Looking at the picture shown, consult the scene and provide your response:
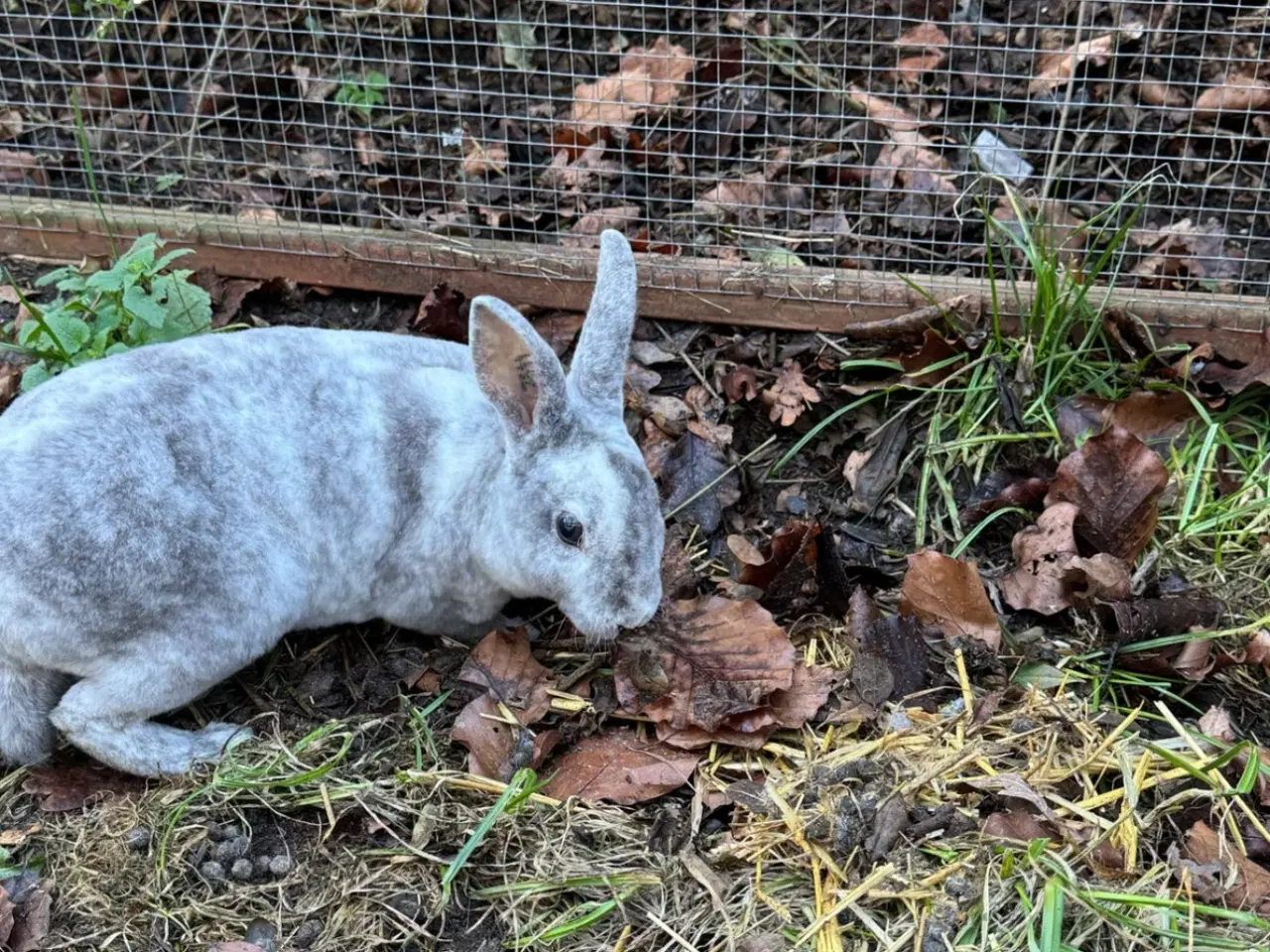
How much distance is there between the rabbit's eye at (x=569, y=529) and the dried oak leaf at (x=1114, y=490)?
150cm

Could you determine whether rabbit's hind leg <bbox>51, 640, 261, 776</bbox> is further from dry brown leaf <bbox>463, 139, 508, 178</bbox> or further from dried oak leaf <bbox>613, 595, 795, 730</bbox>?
dry brown leaf <bbox>463, 139, 508, 178</bbox>

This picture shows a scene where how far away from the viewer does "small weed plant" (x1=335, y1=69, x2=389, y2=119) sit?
5.46 meters

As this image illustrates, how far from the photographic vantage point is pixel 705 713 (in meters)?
3.59

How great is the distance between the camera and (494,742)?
11.8 feet

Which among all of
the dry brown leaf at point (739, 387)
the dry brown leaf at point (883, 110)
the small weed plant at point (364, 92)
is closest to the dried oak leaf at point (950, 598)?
the dry brown leaf at point (739, 387)

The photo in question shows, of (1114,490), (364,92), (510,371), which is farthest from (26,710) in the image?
(1114,490)

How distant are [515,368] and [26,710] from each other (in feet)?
5.21

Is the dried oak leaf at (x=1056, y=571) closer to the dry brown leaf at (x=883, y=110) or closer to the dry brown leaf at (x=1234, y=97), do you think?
the dry brown leaf at (x=883, y=110)

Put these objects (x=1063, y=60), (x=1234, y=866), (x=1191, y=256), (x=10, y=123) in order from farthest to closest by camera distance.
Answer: (x=10, y=123), (x=1063, y=60), (x=1191, y=256), (x=1234, y=866)

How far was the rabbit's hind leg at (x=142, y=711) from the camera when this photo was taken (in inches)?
136

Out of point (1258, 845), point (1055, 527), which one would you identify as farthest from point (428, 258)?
point (1258, 845)

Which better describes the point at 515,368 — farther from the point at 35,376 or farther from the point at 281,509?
the point at 35,376


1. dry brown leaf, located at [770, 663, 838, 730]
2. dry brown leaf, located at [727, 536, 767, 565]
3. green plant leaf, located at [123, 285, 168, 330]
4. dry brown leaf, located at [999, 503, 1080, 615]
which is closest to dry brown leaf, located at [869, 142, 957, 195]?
dry brown leaf, located at [999, 503, 1080, 615]

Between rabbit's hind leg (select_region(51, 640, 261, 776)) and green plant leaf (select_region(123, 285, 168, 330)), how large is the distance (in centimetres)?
116
